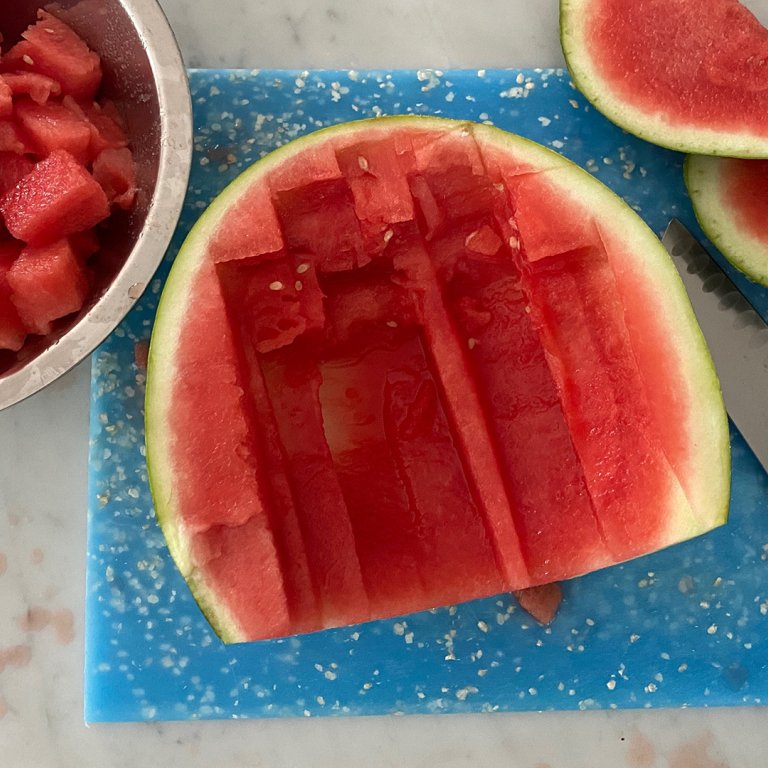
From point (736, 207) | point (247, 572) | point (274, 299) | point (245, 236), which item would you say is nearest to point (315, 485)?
point (247, 572)

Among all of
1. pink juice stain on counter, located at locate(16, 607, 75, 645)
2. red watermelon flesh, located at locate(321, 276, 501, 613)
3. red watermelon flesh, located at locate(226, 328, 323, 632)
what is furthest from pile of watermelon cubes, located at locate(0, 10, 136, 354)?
pink juice stain on counter, located at locate(16, 607, 75, 645)

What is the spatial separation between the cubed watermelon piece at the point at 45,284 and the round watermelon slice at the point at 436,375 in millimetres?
162

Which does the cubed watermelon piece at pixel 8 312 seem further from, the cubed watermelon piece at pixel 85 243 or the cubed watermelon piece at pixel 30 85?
the cubed watermelon piece at pixel 30 85

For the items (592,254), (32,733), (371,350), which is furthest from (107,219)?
(32,733)

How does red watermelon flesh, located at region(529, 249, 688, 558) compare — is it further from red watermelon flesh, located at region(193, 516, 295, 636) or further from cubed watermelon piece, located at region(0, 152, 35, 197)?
cubed watermelon piece, located at region(0, 152, 35, 197)

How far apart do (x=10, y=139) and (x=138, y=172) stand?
0.18 meters

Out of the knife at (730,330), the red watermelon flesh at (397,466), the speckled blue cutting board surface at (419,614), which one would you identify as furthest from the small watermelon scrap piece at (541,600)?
the knife at (730,330)

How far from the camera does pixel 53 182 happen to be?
3.58 ft

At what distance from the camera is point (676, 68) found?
1253 millimetres

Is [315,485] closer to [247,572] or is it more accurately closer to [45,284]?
[247,572]

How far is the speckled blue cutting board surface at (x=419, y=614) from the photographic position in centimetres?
134

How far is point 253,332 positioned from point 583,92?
0.69 m

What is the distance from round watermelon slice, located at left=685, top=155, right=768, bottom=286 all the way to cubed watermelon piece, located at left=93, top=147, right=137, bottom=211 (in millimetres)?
945

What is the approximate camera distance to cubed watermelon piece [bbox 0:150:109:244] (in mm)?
1087
